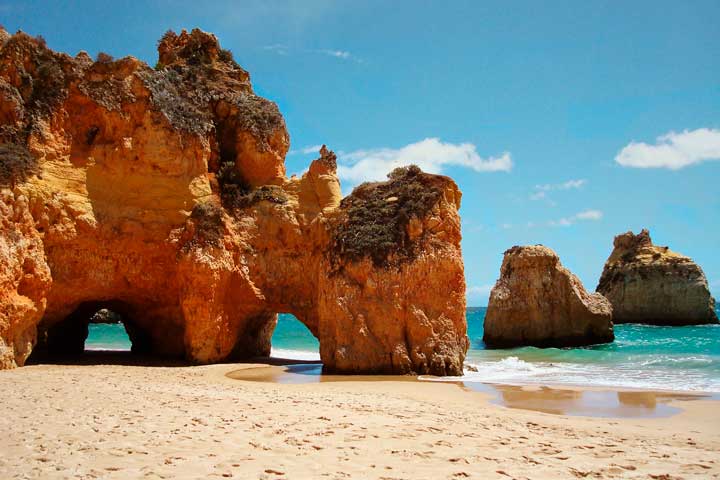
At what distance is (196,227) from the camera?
54.3ft

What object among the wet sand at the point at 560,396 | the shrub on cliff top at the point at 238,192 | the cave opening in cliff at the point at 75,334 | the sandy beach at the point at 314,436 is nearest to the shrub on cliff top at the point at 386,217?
the shrub on cliff top at the point at 238,192

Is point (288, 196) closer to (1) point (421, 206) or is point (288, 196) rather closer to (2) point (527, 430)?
(1) point (421, 206)

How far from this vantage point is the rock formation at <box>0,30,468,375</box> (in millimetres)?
14953

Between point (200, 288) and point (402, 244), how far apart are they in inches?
231

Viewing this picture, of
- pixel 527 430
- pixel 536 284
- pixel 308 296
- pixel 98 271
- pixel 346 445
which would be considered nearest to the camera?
pixel 346 445

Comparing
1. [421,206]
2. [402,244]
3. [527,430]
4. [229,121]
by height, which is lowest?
[527,430]

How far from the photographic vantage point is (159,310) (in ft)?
59.1

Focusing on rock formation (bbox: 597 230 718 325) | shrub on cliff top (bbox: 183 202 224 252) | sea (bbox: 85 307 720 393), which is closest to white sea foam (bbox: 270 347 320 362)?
sea (bbox: 85 307 720 393)

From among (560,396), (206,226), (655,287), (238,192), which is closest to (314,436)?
(560,396)

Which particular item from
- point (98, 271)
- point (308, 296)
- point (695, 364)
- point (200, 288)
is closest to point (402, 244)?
point (308, 296)

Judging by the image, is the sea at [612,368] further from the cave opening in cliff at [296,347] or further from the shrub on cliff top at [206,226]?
the shrub on cliff top at [206,226]

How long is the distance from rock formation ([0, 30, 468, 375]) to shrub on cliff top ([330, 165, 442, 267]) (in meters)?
0.04

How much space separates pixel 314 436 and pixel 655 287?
4798 cm

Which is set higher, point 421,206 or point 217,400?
point 421,206
